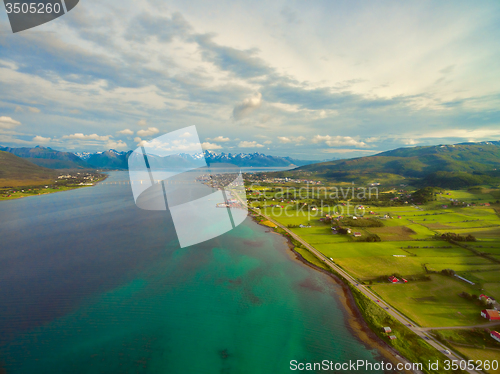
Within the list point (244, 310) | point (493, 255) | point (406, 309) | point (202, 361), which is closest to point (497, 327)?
point (406, 309)

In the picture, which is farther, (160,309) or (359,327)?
(160,309)

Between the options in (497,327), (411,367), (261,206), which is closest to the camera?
(411,367)

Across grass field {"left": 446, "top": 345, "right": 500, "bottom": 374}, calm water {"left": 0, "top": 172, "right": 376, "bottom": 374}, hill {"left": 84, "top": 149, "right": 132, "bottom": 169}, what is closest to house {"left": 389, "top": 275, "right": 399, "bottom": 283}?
calm water {"left": 0, "top": 172, "right": 376, "bottom": 374}

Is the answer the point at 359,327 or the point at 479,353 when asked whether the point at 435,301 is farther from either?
the point at 359,327

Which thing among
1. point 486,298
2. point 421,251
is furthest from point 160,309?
point 421,251

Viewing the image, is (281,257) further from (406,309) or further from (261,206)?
(261,206)

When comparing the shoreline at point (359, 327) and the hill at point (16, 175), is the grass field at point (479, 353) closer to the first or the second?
the shoreline at point (359, 327)

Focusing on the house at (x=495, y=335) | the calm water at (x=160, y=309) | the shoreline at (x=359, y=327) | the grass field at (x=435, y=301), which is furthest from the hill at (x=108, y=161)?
the house at (x=495, y=335)
